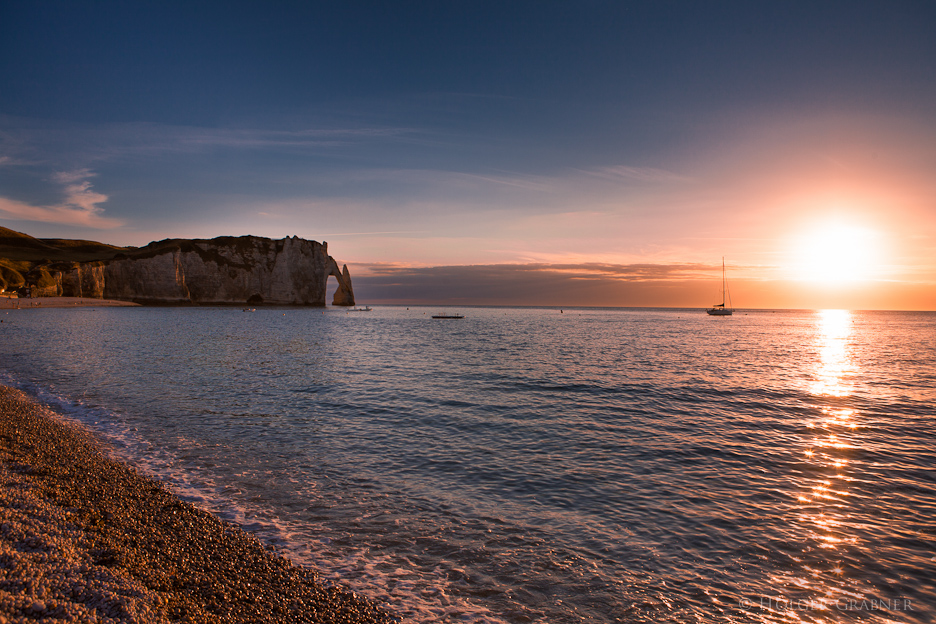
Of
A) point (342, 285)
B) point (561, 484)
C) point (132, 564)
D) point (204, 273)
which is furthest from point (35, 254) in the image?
point (561, 484)

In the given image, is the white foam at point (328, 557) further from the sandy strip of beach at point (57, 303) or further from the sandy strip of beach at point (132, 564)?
the sandy strip of beach at point (57, 303)

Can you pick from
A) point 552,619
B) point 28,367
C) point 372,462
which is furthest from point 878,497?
point 28,367

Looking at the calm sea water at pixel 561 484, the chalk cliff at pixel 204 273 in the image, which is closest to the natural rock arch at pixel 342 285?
the chalk cliff at pixel 204 273

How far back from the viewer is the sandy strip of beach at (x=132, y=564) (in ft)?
13.8

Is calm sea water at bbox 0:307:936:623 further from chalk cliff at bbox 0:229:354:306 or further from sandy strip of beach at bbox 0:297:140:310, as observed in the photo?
chalk cliff at bbox 0:229:354:306

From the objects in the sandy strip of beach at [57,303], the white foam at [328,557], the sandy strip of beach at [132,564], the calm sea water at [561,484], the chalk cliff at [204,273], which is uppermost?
the chalk cliff at [204,273]

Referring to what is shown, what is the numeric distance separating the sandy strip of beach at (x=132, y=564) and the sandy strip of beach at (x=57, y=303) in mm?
120271

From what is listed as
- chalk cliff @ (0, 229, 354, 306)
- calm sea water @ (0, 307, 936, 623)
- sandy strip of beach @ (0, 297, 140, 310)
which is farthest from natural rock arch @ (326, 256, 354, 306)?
calm sea water @ (0, 307, 936, 623)

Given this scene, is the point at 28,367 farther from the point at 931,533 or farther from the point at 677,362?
the point at 677,362

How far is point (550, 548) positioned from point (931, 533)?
647 cm

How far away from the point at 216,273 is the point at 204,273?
124 inches

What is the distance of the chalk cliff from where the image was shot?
116 m

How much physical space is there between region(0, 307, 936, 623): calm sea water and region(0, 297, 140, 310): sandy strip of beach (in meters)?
104

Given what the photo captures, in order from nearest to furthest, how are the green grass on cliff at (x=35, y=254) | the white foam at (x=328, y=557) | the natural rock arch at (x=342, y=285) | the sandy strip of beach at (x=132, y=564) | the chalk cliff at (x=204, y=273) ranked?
the sandy strip of beach at (x=132, y=564) → the white foam at (x=328, y=557) → the green grass on cliff at (x=35, y=254) → the chalk cliff at (x=204, y=273) → the natural rock arch at (x=342, y=285)
